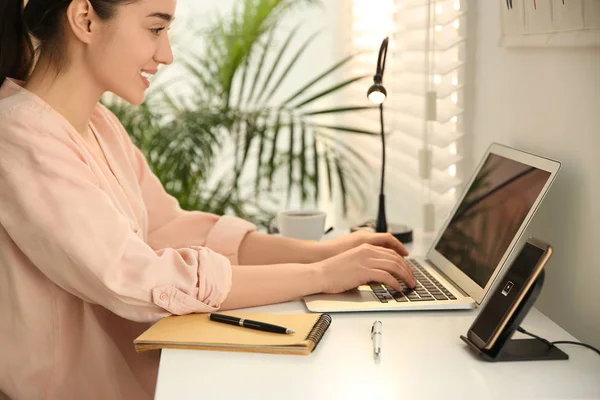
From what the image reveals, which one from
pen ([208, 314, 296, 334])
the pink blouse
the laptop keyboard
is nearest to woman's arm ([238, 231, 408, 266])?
the laptop keyboard

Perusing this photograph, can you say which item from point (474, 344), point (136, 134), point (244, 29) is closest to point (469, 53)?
point (474, 344)

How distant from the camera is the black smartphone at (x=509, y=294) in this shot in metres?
0.95

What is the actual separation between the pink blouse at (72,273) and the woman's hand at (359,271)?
6.7 inches

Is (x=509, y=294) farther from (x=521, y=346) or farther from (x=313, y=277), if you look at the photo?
(x=313, y=277)

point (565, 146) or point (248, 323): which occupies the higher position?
point (565, 146)

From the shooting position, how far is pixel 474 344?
3.35 feet

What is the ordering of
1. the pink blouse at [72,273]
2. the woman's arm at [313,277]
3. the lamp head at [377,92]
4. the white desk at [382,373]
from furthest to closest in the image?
the lamp head at [377,92]
the woman's arm at [313,277]
the pink blouse at [72,273]
the white desk at [382,373]

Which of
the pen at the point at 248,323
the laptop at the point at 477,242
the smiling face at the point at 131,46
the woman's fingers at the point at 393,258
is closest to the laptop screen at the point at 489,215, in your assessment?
the laptop at the point at 477,242

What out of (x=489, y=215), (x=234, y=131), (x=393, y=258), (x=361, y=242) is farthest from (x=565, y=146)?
(x=234, y=131)

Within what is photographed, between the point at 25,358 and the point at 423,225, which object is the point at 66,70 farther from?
the point at 423,225

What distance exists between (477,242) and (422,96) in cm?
78

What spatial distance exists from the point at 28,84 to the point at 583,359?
959mm

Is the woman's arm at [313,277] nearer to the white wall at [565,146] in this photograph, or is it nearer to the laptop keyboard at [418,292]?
the laptop keyboard at [418,292]

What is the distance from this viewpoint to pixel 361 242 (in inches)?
58.5
